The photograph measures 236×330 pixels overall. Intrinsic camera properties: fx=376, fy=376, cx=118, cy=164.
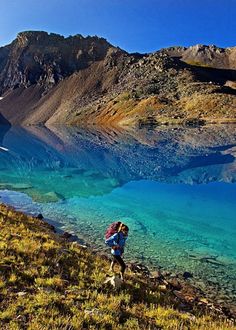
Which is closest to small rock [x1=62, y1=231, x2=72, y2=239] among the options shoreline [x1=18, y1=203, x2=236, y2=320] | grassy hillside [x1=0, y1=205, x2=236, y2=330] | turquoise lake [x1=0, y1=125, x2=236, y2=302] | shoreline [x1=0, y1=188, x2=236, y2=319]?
turquoise lake [x1=0, y1=125, x2=236, y2=302]

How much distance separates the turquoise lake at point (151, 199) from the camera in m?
23.0

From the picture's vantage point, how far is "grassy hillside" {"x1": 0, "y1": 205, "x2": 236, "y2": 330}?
33.4ft

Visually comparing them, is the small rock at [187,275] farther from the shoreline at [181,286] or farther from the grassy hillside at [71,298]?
the grassy hillside at [71,298]

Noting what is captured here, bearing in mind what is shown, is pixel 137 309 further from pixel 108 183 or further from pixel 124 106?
pixel 124 106

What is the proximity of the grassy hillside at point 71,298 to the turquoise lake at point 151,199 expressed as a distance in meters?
5.95

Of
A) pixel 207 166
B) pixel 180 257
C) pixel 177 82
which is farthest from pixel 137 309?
pixel 177 82

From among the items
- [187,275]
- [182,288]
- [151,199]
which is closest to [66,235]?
[187,275]

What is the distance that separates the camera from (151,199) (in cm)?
3856

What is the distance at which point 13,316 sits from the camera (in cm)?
994

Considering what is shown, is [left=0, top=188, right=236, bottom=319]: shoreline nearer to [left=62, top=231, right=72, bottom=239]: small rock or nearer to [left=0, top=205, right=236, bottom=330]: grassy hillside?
[left=0, top=205, right=236, bottom=330]: grassy hillside

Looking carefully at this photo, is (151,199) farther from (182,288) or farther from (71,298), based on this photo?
(71,298)

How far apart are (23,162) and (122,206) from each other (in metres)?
41.0

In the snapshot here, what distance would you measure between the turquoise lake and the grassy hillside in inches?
234

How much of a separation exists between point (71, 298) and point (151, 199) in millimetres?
27350
